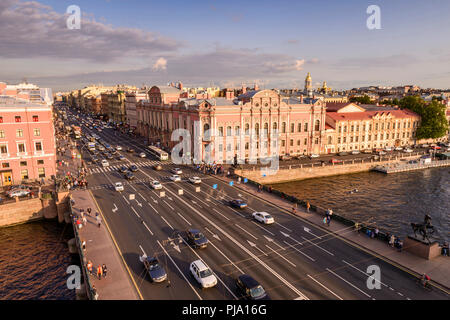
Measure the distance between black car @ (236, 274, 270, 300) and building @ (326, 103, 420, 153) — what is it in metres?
72.6

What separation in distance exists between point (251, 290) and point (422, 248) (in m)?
19.1

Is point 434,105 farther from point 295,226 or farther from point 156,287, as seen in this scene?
point 156,287

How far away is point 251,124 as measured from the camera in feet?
256

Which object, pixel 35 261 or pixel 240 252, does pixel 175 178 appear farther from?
pixel 240 252

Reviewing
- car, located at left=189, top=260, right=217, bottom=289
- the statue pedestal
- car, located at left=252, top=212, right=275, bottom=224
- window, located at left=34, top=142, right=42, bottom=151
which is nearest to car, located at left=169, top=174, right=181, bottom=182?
car, located at left=252, top=212, right=275, bottom=224

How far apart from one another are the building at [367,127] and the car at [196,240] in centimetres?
6699

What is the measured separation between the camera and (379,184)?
69.2 m

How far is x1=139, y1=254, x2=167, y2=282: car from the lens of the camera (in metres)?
26.5

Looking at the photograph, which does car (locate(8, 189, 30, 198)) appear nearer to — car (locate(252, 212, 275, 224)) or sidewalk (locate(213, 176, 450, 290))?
car (locate(252, 212, 275, 224))

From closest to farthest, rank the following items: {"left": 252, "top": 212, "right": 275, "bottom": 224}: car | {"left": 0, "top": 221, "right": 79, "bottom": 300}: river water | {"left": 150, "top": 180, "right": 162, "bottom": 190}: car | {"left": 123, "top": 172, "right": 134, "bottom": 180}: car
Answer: {"left": 0, "top": 221, "right": 79, "bottom": 300}: river water → {"left": 252, "top": 212, "right": 275, "bottom": 224}: car → {"left": 150, "top": 180, "right": 162, "bottom": 190}: car → {"left": 123, "top": 172, "right": 134, "bottom": 180}: car

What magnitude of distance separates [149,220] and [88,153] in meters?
58.9

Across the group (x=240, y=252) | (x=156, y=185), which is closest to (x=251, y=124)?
(x=156, y=185)
